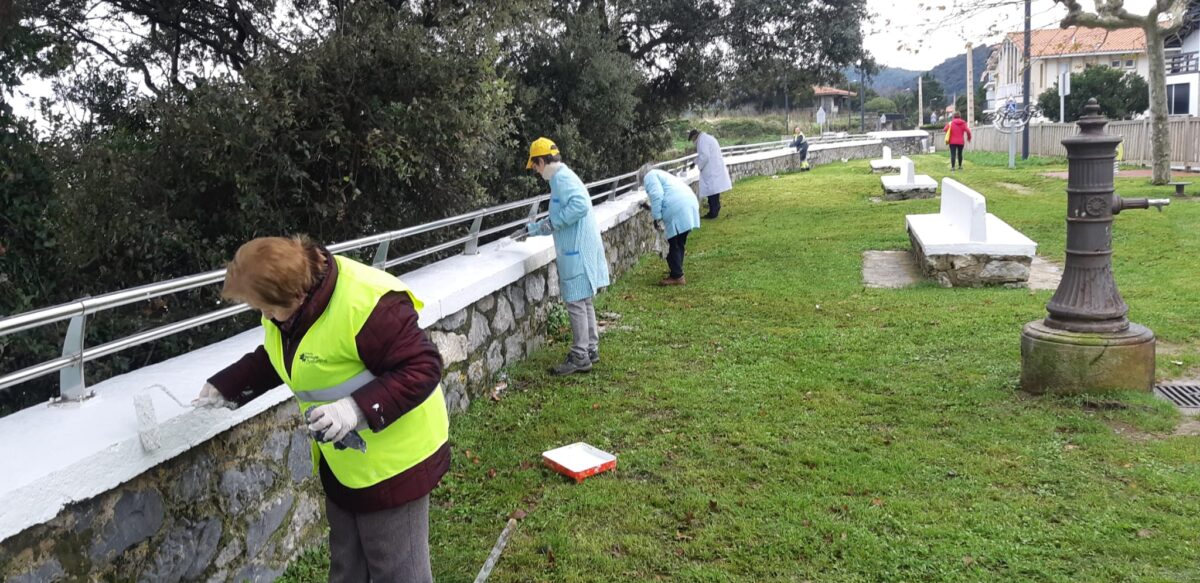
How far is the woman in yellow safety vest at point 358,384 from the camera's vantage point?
2.24 meters

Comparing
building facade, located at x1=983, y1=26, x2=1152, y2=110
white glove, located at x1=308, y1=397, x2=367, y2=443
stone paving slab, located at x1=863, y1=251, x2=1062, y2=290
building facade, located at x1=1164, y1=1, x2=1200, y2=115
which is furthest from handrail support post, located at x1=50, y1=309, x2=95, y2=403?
building facade, located at x1=983, y1=26, x2=1152, y2=110

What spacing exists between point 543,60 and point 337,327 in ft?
35.9

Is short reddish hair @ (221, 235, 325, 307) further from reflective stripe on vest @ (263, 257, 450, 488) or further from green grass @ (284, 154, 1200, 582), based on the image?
green grass @ (284, 154, 1200, 582)

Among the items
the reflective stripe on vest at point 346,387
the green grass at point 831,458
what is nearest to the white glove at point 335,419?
the reflective stripe on vest at point 346,387

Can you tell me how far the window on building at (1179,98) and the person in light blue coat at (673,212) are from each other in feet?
136

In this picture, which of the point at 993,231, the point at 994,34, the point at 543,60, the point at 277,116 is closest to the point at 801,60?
the point at 994,34

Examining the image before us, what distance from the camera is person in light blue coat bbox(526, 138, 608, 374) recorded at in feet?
19.1

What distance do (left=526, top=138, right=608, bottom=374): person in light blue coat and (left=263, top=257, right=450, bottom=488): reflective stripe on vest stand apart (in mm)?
3333

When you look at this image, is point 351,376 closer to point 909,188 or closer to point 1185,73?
point 909,188

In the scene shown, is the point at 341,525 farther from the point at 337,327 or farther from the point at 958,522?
the point at 958,522

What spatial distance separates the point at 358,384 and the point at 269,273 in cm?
37

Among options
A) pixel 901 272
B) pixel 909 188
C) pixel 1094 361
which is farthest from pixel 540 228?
pixel 909 188

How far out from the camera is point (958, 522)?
3568 millimetres

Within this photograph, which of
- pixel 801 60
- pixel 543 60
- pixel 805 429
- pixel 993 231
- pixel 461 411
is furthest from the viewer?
pixel 801 60
